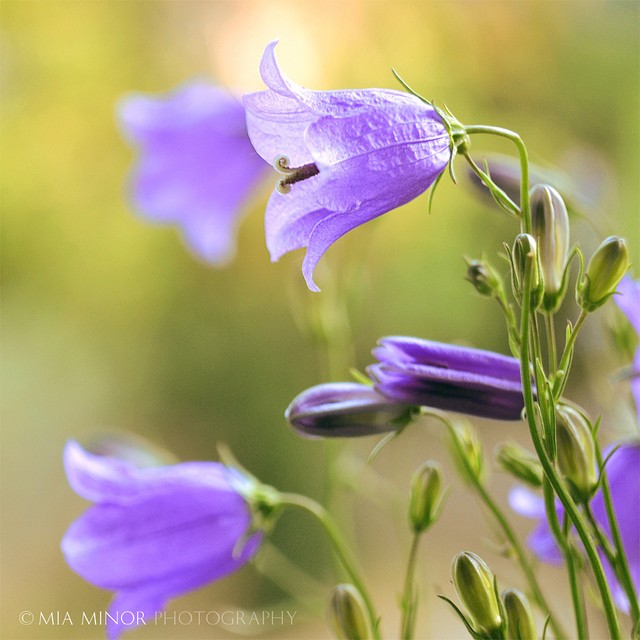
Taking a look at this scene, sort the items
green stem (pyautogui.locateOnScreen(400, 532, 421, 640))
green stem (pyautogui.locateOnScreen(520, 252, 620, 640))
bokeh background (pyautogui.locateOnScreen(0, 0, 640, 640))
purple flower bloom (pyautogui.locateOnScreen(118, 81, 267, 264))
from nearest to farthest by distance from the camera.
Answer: green stem (pyautogui.locateOnScreen(520, 252, 620, 640)) → green stem (pyautogui.locateOnScreen(400, 532, 421, 640)) → purple flower bloom (pyautogui.locateOnScreen(118, 81, 267, 264)) → bokeh background (pyautogui.locateOnScreen(0, 0, 640, 640))

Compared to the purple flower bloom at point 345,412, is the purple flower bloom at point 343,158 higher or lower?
higher

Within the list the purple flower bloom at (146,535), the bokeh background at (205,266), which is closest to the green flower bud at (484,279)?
the purple flower bloom at (146,535)

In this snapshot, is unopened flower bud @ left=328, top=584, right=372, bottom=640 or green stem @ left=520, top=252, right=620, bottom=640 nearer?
green stem @ left=520, top=252, right=620, bottom=640

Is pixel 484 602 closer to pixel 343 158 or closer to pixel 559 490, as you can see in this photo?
pixel 559 490

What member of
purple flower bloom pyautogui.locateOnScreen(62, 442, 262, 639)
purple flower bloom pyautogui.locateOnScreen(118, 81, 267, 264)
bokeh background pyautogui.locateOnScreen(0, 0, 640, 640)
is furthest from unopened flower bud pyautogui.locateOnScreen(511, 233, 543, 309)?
bokeh background pyautogui.locateOnScreen(0, 0, 640, 640)

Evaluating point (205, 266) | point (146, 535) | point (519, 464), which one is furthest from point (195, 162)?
point (205, 266)

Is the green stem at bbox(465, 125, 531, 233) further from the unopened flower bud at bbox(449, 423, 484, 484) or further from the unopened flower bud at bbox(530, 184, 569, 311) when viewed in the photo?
the unopened flower bud at bbox(449, 423, 484, 484)

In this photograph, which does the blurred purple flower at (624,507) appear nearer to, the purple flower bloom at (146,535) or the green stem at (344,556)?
the green stem at (344,556)
